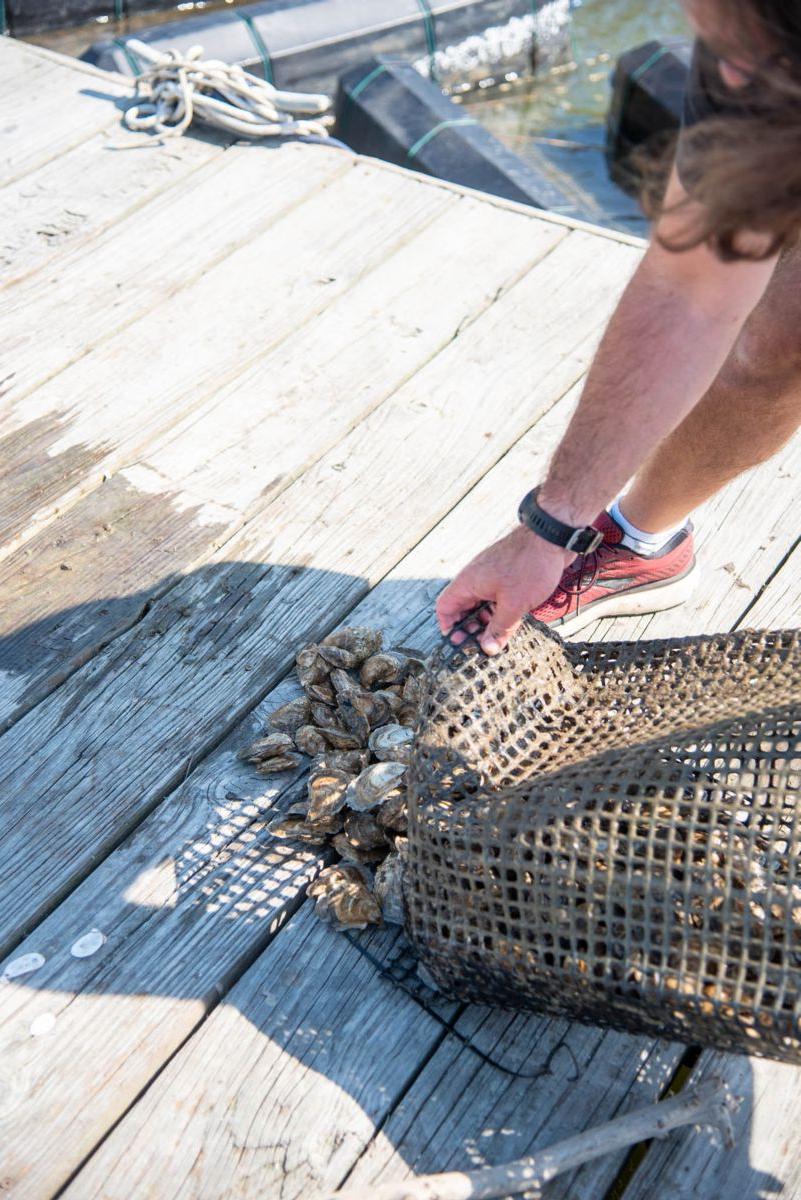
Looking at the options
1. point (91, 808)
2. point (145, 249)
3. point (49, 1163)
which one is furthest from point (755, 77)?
point (145, 249)

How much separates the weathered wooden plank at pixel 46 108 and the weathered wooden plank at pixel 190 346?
805mm

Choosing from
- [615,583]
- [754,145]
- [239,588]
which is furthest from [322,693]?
[754,145]

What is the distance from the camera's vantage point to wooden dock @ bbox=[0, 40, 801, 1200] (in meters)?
1.56

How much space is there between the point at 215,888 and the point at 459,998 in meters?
0.44

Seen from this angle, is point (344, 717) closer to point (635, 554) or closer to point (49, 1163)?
point (635, 554)

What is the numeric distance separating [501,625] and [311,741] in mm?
473

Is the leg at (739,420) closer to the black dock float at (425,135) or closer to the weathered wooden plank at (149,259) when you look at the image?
the weathered wooden plank at (149,259)

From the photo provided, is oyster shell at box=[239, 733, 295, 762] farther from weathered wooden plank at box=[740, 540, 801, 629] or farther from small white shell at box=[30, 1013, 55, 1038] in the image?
weathered wooden plank at box=[740, 540, 801, 629]

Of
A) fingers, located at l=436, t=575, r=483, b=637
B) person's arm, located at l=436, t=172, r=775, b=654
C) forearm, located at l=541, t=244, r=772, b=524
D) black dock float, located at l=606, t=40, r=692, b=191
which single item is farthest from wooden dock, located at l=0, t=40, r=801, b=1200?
black dock float, located at l=606, t=40, r=692, b=191

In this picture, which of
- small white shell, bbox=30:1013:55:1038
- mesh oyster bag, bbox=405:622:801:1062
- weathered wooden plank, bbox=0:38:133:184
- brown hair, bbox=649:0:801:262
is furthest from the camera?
weathered wooden plank, bbox=0:38:133:184

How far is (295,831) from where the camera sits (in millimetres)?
1873

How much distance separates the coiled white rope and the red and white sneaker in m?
2.09

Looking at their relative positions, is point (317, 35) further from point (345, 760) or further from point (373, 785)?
point (373, 785)

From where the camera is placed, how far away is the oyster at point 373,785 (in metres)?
1.83
